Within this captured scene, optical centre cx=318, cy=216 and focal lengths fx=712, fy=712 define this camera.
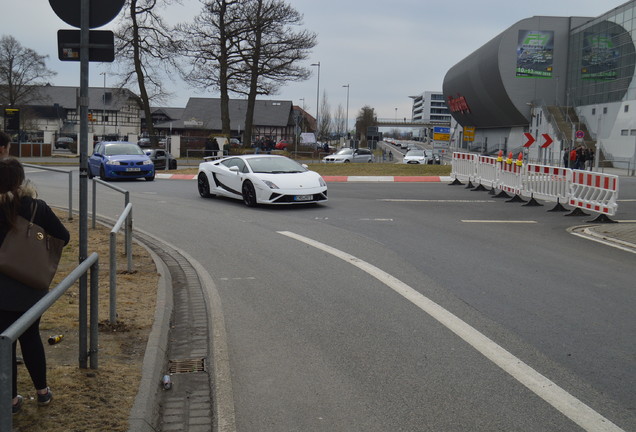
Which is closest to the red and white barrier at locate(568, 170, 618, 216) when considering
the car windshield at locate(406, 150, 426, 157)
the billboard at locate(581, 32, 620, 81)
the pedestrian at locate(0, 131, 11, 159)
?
the pedestrian at locate(0, 131, 11, 159)

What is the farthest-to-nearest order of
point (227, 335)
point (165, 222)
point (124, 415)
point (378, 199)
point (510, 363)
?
point (378, 199) < point (165, 222) < point (227, 335) < point (510, 363) < point (124, 415)

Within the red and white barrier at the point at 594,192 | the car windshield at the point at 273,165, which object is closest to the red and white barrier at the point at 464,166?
the red and white barrier at the point at 594,192

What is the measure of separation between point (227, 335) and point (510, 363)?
2.49 m

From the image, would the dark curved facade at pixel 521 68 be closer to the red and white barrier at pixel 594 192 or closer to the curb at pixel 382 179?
the curb at pixel 382 179

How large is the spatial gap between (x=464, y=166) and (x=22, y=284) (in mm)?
21885

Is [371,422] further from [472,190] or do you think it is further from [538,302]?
[472,190]

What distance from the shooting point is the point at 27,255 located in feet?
13.3

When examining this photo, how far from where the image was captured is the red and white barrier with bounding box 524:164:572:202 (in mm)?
17297

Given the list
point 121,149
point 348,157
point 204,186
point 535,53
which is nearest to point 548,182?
point 204,186

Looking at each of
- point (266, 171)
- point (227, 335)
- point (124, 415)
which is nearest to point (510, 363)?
point (227, 335)

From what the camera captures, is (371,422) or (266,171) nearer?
(371,422)

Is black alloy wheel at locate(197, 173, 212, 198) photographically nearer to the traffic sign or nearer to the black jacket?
the traffic sign

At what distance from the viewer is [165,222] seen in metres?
14.6

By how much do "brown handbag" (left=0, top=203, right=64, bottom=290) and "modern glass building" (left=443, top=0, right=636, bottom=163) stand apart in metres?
50.5
